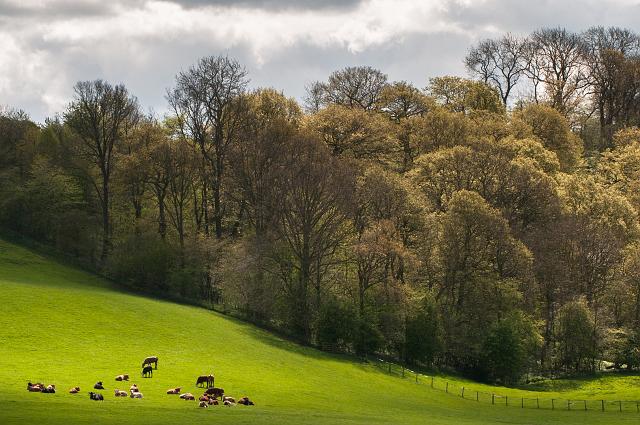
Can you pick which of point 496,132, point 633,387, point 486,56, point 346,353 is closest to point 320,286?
point 346,353

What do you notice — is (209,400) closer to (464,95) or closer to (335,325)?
(335,325)

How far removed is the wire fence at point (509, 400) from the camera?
63.0m

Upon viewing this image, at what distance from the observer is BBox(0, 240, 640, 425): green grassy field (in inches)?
1631

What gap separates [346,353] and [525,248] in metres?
22.4

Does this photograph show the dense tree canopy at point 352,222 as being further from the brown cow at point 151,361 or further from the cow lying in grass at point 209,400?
the cow lying in grass at point 209,400

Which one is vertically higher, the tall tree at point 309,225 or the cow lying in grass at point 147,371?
the tall tree at point 309,225

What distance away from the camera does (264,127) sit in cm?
9156

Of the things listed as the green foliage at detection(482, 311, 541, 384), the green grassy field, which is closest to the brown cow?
the green grassy field

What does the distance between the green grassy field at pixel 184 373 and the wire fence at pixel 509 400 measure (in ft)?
7.08

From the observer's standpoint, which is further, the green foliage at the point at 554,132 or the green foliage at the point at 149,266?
the green foliage at the point at 554,132

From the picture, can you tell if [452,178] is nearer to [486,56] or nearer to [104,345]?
[104,345]

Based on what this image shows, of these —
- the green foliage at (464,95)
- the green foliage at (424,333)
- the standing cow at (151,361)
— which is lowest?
the standing cow at (151,361)

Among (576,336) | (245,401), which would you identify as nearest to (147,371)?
(245,401)

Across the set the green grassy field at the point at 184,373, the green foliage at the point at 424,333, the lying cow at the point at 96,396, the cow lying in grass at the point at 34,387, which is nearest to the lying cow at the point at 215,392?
the green grassy field at the point at 184,373
